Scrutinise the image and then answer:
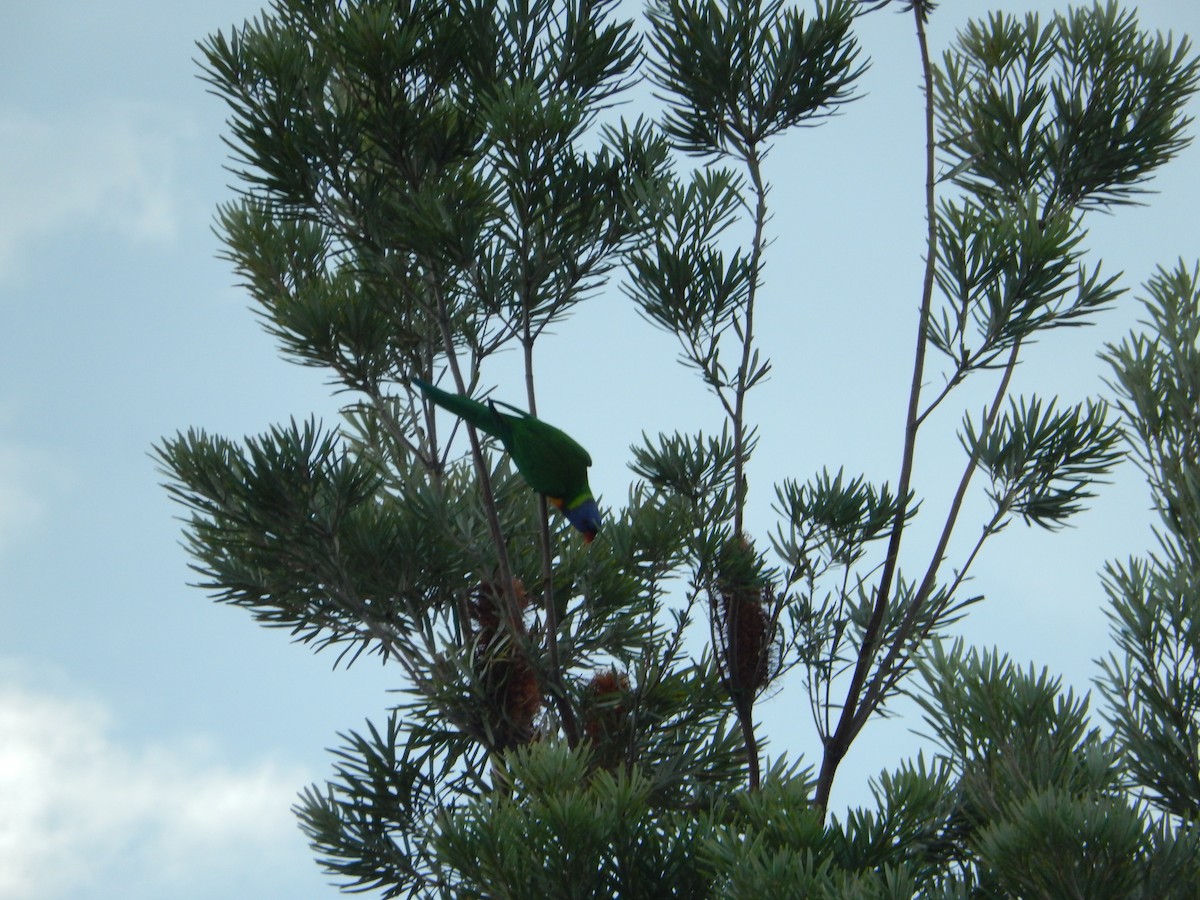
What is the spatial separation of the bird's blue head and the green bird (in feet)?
0.08

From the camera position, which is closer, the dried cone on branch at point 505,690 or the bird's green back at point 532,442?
the bird's green back at point 532,442

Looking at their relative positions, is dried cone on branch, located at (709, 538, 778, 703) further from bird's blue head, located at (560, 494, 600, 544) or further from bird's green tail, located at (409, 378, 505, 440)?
bird's green tail, located at (409, 378, 505, 440)

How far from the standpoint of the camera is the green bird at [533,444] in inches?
77.6

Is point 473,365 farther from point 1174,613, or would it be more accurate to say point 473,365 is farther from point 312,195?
point 1174,613

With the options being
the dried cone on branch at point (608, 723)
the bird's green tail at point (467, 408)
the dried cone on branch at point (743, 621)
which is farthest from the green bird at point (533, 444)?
the dried cone on branch at point (608, 723)

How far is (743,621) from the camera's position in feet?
7.05

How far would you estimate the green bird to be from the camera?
197 cm

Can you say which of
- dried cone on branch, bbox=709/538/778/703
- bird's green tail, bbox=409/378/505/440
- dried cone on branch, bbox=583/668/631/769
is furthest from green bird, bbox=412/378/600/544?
dried cone on branch, bbox=583/668/631/769

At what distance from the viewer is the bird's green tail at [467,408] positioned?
198cm

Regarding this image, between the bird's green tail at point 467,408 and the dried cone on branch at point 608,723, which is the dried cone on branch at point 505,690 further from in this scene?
the bird's green tail at point 467,408

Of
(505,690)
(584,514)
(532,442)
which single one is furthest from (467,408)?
(505,690)

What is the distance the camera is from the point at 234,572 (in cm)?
248

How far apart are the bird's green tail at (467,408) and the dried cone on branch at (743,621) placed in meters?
0.42

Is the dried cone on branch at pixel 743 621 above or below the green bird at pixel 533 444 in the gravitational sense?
below
